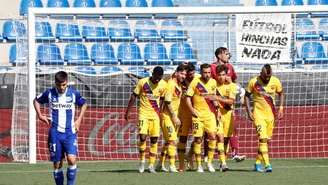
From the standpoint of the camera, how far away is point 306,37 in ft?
65.2

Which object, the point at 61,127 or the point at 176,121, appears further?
the point at 176,121

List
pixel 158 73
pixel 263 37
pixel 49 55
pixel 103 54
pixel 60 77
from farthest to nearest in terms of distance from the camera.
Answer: pixel 103 54, pixel 49 55, pixel 263 37, pixel 158 73, pixel 60 77

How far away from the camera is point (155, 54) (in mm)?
20062

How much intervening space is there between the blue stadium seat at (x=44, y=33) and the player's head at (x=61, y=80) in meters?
9.19

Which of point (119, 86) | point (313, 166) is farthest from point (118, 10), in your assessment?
point (313, 166)

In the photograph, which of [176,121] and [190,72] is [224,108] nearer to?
[190,72]

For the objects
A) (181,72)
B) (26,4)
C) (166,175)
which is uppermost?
(26,4)

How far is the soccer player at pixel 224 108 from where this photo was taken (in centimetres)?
1252

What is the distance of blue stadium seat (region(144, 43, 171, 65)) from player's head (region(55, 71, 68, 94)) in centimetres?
924

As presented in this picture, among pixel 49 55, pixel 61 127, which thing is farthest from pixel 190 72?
pixel 49 55

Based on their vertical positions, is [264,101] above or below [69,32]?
below

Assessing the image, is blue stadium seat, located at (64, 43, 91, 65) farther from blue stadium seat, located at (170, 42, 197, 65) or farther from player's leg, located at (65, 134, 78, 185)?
player's leg, located at (65, 134, 78, 185)

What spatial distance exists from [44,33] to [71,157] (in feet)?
34.9

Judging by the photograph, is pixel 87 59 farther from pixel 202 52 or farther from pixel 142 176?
pixel 142 176
